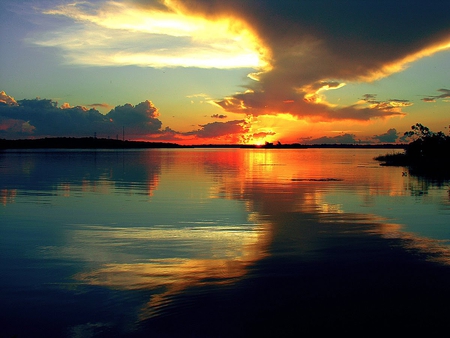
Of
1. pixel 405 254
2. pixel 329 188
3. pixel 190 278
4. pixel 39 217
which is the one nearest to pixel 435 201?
pixel 329 188

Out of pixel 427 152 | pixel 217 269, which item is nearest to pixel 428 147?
pixel 427 152

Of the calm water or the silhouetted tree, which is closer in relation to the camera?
the calm water

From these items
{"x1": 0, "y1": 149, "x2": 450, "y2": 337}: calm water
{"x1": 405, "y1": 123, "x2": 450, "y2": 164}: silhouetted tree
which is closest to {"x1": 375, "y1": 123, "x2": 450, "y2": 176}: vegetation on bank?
{"x1": 405, "y1": 123, "x2": 450, "y2": 164}: silhouetted tree

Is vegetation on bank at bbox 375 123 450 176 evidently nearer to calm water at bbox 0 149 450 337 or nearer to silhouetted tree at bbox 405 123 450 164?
silhouetted tree at bbox 405 123 450 164

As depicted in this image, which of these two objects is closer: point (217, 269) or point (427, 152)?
point (217, 269)

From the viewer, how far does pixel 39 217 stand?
2131cm

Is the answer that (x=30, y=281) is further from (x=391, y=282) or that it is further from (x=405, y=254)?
(x=405, y=254)

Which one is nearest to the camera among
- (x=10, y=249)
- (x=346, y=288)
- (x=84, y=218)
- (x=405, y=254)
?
(x=346, y=288)

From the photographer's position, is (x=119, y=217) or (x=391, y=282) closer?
(x=391, y=282)

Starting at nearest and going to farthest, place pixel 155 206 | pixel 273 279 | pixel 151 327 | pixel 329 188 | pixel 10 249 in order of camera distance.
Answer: pixel 151 327, pixel 273 279, pixel 10 249, pixel 155 206, pixel 329 188

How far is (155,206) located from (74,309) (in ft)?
53.8

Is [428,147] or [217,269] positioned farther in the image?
[428,147]

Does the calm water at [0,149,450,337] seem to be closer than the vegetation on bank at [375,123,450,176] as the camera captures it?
Yes

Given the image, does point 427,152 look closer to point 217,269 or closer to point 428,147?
point 428,147
